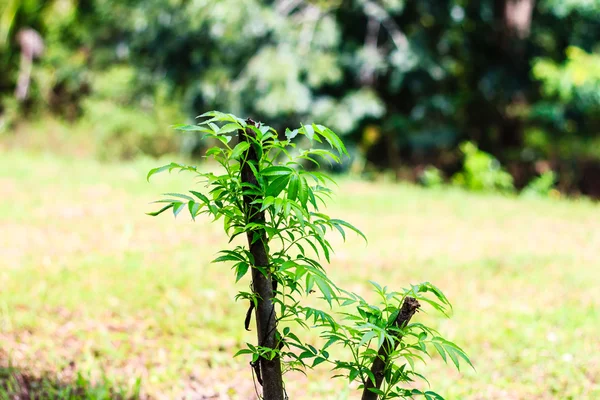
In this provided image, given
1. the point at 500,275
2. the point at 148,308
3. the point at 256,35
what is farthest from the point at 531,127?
the point at 148,308

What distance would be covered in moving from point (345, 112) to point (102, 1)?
6615 millimetres

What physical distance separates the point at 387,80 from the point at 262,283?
10.5 meters

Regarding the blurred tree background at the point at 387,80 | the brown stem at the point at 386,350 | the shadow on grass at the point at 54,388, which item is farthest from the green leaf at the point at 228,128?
the blurred tree background at the point at 387,80

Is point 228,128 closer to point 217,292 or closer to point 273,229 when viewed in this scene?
point 273,229

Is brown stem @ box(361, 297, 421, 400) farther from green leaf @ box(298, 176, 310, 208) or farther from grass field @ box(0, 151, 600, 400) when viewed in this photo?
grass field @ box(0, 151, 600, 400)

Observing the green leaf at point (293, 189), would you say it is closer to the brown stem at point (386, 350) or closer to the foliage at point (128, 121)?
the brown stem at point (386, 350)

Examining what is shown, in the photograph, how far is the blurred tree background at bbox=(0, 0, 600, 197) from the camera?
34.1 ft

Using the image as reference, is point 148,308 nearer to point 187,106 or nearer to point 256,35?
point 256,35

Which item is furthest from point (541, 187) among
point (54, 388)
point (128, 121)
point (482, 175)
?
point (54, 388)

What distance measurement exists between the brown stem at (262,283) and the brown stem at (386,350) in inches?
10.0

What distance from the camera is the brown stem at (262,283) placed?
1.61 metres

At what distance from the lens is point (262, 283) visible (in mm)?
1666

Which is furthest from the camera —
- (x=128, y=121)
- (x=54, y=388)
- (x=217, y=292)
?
(x=128, y=121)

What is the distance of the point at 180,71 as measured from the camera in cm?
1230
